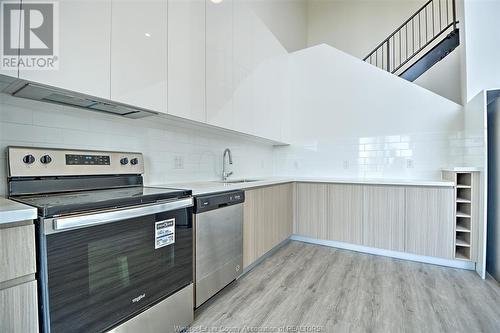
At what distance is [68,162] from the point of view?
1.46 metres

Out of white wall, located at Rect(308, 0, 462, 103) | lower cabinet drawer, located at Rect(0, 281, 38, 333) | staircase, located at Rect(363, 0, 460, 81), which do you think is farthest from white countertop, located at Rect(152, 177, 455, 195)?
white wall, located at Rect(308, 0, 462, 103)

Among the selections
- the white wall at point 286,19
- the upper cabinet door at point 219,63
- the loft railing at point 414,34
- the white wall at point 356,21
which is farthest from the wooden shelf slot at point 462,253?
the white wall at point 356,21

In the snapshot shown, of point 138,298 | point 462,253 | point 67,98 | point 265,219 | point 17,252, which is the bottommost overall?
point 462,253

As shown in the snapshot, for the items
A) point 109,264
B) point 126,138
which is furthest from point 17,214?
point 126,138

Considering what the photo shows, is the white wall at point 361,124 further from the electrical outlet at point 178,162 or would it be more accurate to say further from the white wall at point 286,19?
the electrical outlet at point 178,162

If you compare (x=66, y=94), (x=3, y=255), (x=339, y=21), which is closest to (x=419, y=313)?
(x=3, y=255)

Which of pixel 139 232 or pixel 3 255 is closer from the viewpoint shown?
pixel 3 255

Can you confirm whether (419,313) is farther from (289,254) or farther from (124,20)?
(124,20)

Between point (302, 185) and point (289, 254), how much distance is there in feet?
2.98

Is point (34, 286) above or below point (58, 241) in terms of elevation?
below

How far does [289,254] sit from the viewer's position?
114 inches

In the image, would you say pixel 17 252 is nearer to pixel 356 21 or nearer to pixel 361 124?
pixel 361 124

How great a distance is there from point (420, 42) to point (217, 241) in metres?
5.33

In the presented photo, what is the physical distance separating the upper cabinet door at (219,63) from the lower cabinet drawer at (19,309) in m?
1.57
